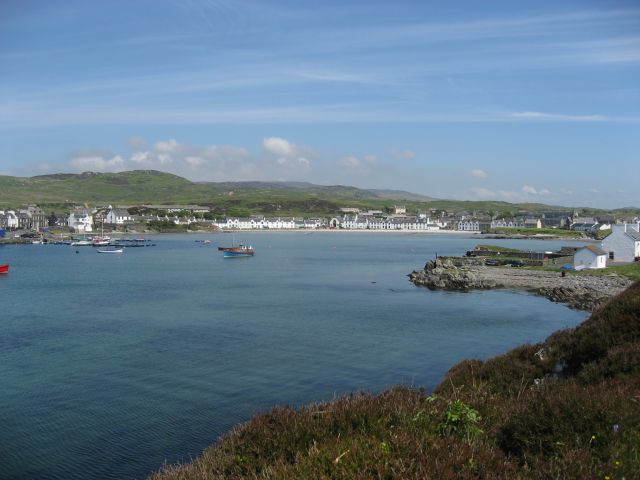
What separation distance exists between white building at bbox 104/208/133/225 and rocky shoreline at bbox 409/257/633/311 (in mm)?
124733

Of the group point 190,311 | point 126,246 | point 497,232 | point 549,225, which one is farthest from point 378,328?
point 549,225

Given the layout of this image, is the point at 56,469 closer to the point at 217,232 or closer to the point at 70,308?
the point at 70,308

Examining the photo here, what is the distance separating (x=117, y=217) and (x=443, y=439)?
564ft

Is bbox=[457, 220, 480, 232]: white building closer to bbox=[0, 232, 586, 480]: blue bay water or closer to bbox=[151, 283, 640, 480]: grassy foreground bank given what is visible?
bbox=[0, 232, 586, 480]: blue bay water

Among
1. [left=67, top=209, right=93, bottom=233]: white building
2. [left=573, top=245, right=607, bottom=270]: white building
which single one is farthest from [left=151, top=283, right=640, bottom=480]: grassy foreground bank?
[left=67, top=209, right=93, bottom=233]: white building

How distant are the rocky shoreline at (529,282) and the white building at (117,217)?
12473 cm

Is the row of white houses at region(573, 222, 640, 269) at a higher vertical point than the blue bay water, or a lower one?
higher

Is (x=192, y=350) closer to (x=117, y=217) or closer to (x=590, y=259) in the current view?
(x=590, y=259)

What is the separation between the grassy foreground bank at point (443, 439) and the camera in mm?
5613

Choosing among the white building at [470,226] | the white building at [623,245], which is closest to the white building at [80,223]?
the white building at [470,226]

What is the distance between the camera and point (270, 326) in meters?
33.0

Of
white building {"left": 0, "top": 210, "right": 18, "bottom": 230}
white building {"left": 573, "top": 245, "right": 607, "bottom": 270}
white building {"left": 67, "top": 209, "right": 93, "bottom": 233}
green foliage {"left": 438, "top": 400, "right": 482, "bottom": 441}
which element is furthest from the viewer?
white building {"left": 67, "top": 209, "right": 93, "bottom": 233}

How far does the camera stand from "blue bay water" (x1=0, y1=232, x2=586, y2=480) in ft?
53.1

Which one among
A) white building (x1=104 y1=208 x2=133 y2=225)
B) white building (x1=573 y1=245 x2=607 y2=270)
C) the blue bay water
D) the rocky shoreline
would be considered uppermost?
white building (x1=104 y1=208 x2=133 y2=225)
